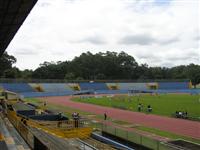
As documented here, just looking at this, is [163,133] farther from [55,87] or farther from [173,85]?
[173,85]

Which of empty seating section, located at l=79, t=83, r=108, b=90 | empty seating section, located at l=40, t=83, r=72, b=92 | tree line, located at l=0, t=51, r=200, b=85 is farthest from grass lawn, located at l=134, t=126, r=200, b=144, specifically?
tree line, located at l=0, t=51, r=200, b=85

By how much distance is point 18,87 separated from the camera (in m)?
83.7

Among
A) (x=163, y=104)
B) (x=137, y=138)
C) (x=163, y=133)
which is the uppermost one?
(x=137, y=138)

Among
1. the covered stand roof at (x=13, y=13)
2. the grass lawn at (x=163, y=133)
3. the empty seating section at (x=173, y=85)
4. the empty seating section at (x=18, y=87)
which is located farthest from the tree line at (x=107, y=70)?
the covered stand roof at (x=13, y=13)

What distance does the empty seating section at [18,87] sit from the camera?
80.9 m

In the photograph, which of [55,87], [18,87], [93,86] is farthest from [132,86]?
[18,87]

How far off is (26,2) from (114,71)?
399 ft

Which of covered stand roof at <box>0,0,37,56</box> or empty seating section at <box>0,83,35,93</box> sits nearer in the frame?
covered stand roof at <box>0,0,37,56</box>

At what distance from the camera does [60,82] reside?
94.7m

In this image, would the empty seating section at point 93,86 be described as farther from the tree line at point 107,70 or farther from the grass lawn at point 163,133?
the grass lawn at point 163,133

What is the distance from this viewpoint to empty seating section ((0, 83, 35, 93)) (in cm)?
8095

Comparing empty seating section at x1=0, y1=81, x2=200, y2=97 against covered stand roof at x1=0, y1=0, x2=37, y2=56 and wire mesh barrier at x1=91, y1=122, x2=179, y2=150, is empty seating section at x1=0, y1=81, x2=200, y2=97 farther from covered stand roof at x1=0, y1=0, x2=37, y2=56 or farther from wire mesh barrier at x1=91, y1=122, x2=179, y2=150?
covered stand roof at x1=0, y1=0, x2=37, y2=56

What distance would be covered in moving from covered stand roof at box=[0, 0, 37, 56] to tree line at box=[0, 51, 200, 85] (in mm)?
97189

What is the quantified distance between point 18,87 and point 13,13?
2791 inches
